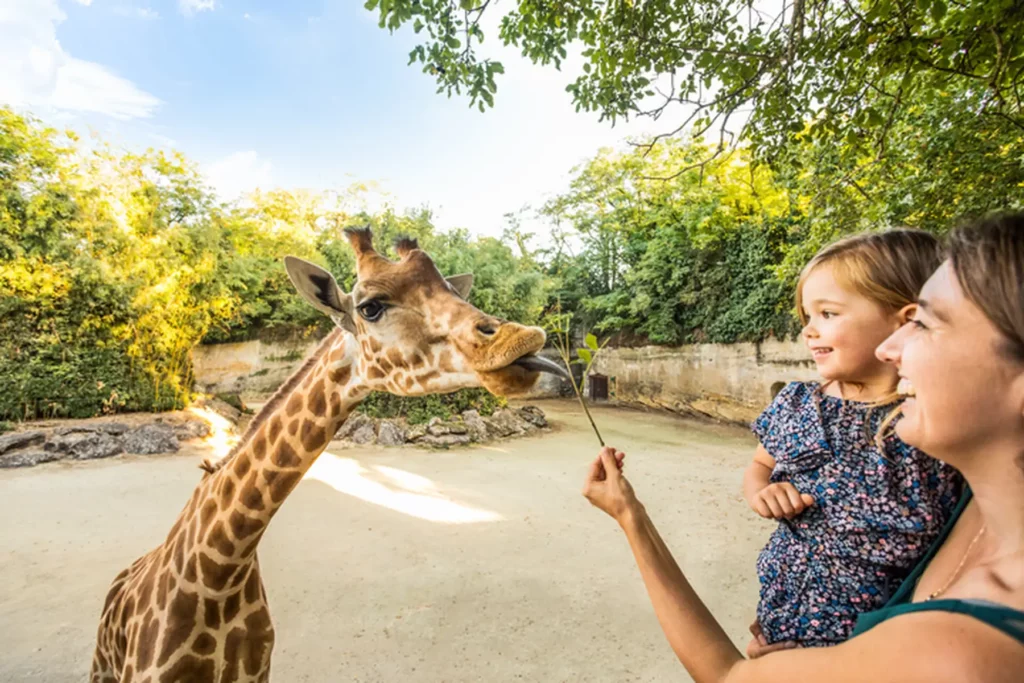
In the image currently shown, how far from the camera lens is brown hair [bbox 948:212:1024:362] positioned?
1.96ft

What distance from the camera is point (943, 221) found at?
178 inches

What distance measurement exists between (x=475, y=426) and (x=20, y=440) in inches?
273

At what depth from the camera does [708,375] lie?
40.4ft

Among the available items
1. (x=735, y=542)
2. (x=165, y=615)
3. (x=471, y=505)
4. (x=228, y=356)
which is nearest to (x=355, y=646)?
(x=165, y=615)

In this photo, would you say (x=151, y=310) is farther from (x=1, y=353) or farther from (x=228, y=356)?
(x=228, y=356)

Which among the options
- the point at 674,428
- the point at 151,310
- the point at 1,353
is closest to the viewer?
the point at 1,353

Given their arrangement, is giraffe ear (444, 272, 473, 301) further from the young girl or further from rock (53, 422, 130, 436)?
rock (53, 422, 130, 436)

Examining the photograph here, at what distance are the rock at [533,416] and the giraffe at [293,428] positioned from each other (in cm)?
905

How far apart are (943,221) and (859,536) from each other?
5.02 meters

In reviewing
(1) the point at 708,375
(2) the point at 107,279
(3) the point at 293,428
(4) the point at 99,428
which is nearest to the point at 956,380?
(3) the point at 293,428

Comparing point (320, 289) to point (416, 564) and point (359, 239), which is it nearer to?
point (359, 239)

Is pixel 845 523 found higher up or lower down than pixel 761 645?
higher up

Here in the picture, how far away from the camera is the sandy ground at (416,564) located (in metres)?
2.90

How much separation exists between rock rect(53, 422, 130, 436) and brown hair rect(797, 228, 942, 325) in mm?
10177
